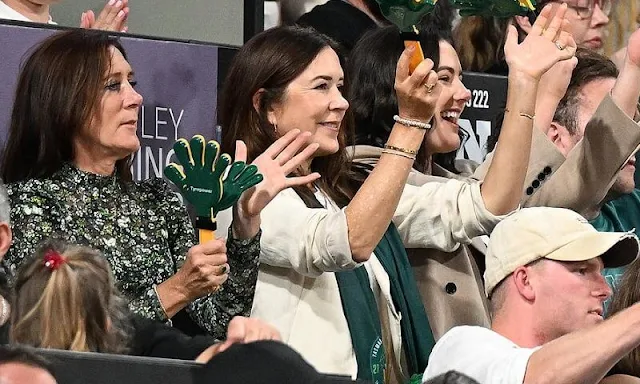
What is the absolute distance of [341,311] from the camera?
3826mm

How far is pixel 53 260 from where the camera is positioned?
10.8 ft

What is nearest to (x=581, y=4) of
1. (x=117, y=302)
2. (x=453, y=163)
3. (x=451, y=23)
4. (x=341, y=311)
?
(x=451, y=23)

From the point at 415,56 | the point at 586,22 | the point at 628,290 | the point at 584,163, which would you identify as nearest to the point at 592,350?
the point at 628,290

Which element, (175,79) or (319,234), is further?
(175,79)

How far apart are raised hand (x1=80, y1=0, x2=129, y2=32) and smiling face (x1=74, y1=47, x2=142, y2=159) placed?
1.82ft

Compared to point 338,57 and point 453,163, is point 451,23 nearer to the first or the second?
point 453,163

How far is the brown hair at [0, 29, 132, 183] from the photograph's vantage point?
3740 millimetres

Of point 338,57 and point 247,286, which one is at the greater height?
point 338,57

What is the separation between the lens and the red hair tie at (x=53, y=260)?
3273 mm

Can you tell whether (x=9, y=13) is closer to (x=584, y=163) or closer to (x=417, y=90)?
(x=417, y=90)

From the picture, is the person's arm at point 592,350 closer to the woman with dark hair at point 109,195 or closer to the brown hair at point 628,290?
the brown hair at point 628,290

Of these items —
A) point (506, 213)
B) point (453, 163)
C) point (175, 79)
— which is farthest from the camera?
point (453, 163)

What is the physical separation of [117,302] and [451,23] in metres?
2.60

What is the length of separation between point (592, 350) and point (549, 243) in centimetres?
38
